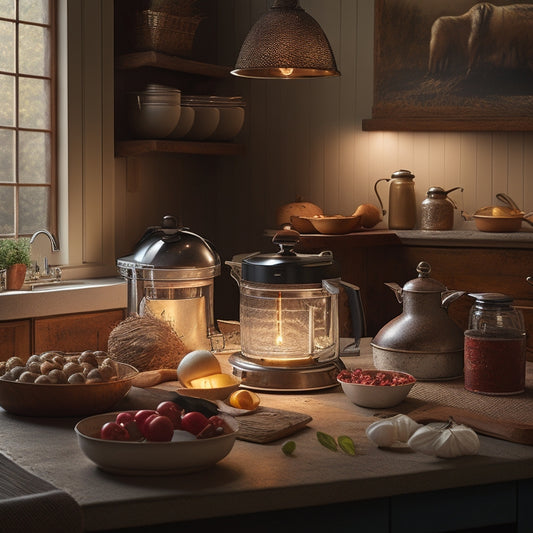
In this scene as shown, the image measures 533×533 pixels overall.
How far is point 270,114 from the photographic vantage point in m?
4.95

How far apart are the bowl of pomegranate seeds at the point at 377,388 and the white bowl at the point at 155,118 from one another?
2504 millimetres

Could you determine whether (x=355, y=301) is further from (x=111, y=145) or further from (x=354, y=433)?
(x=111, y=145)

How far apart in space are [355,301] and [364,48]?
2.65 metres

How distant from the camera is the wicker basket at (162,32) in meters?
4.36

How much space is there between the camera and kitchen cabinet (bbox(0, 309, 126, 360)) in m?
3.63

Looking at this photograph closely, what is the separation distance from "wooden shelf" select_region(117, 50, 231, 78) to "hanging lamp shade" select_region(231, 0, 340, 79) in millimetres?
1913

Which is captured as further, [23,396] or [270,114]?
[270,114]

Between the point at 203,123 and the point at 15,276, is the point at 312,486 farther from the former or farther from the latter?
the point at 203,123

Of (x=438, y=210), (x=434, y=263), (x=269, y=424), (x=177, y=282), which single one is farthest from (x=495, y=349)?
(x=438, y=210)

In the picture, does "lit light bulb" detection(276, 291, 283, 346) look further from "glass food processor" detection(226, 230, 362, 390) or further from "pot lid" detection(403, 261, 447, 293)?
"pot lid" detection(403, 261, 447, 293)

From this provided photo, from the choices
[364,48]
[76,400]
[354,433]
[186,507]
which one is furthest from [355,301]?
[364,48]

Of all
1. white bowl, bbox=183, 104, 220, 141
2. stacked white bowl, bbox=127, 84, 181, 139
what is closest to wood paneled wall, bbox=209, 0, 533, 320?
white bowl, bbox=183, 104, 220, 141

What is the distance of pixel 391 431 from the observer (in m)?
1.73

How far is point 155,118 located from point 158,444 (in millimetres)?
3014
